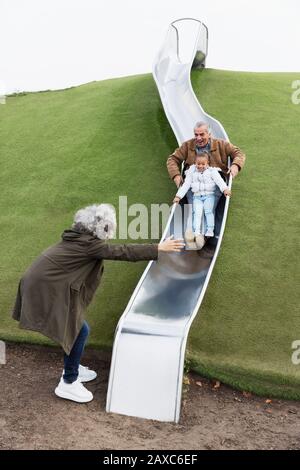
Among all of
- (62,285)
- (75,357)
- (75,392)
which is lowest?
(75,392)

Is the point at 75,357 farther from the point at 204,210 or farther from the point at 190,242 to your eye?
the point at 204,210

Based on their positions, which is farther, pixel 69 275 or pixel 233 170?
pixel 233 170

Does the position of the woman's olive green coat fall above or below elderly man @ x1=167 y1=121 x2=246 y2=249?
below

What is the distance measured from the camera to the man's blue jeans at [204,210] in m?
8.02

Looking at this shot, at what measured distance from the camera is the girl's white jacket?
820 cm

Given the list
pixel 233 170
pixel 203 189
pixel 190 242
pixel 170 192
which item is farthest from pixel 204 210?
pixel 170 192

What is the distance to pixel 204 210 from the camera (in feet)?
26.7

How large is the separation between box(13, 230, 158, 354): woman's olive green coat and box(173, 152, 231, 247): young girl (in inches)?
119

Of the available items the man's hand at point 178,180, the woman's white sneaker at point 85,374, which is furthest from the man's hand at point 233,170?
the woman's white sneaker at point 85,374

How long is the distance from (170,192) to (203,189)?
A: 1988 millimetres

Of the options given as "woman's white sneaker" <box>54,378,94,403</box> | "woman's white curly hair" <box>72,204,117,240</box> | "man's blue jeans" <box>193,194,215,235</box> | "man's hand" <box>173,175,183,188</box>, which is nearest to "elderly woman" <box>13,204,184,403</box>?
"woman's white curly hair" <box>72,204,117,240</box>

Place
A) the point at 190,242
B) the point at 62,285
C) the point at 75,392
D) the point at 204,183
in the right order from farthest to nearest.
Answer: the point at 204,183 → the point at 190,242 → the point at 75,392 → the point at 62,285

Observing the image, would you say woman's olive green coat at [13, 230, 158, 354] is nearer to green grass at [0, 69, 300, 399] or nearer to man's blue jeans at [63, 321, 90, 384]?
man's blue jeans at [63, 321, 90, 384]
